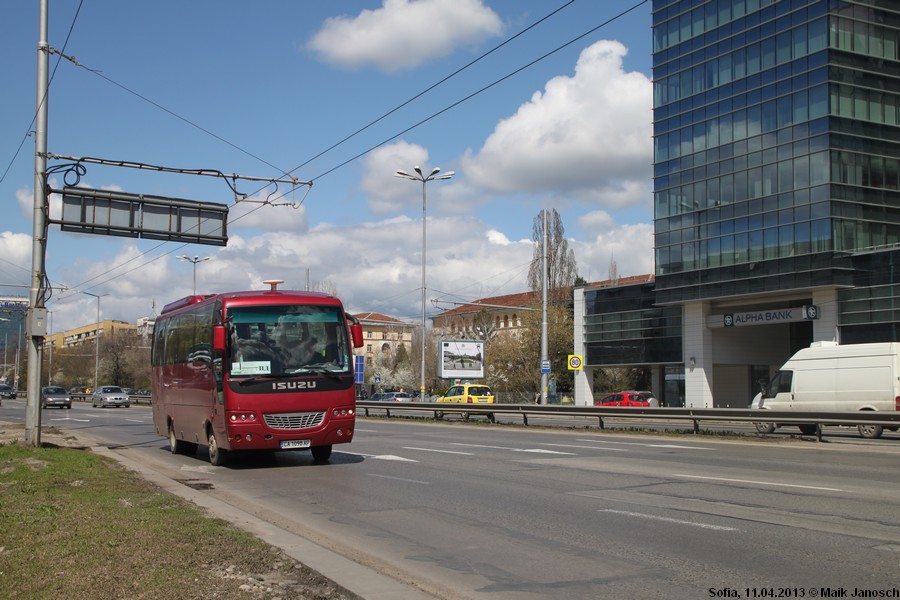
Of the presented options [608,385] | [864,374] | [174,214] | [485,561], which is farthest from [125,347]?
[485,561]

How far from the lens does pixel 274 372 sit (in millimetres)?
14961

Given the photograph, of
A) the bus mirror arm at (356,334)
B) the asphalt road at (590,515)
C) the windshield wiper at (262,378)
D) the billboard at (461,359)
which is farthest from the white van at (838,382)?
the billboard at (461,359)

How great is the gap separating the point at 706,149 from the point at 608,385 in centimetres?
2996

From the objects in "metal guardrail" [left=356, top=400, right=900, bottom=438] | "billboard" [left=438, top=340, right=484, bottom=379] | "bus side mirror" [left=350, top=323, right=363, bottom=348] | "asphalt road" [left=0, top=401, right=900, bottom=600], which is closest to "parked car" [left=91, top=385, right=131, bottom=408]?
"billboard" [left=438, top=340, right=484, bottom=379]

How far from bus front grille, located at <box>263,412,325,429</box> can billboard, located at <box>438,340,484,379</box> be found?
140 ft

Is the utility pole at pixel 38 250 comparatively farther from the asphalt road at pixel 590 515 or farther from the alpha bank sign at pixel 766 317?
the alpha bank sign at pixel 766 317

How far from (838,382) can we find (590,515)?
19599 millimetres

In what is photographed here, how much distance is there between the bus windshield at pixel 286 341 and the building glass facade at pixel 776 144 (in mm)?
36755

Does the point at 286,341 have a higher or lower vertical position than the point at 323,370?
higher

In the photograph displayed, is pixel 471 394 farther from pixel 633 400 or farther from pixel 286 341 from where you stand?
pixel 286 341

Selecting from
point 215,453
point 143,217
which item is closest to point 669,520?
point 215,453

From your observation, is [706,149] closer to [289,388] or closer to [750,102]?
[750,102]

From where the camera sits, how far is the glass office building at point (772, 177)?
4509 cm

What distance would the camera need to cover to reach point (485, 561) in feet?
24.7
